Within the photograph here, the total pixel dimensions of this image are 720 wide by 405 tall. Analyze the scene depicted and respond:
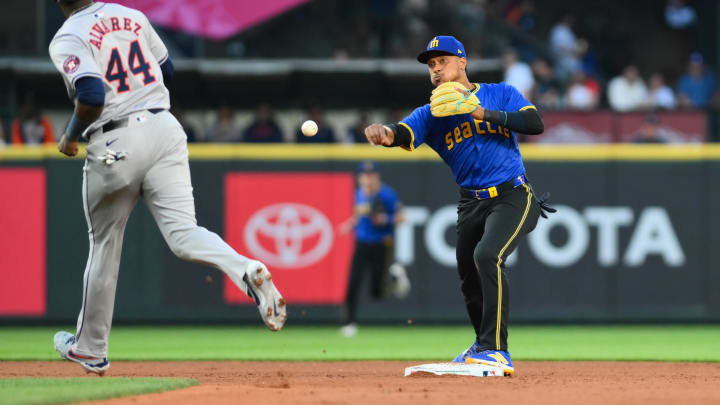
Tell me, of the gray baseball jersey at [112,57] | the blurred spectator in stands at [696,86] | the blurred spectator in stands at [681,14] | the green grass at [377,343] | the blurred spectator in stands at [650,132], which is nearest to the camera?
the gray baseball jersey at [112,57]

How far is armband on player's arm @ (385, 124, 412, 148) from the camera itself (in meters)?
6.96

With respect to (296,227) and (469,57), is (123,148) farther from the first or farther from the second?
(469,57)

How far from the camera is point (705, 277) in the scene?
1360 centimetres

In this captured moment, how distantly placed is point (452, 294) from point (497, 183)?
22.0 feet

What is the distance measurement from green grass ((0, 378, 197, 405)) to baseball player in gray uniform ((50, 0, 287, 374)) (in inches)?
15.5

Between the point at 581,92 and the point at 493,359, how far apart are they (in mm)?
9965

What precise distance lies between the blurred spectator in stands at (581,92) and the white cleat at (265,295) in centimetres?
1069

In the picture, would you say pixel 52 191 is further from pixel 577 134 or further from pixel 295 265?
pixel 577 134

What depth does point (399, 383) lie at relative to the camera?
6.73 meters

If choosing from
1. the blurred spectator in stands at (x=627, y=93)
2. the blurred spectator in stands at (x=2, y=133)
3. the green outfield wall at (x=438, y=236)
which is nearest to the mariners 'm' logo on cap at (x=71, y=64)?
the green outfield wall at (x=438, y=236)

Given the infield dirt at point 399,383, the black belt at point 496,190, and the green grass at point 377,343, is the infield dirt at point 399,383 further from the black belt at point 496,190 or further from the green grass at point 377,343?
the black belt at point 496,190

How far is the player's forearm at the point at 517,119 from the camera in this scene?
6.80m

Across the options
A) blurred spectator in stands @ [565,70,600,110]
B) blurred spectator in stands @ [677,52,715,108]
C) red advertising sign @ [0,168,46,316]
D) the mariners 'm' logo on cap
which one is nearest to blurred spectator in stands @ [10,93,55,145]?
red advertising sign @ [0,168,46,316]

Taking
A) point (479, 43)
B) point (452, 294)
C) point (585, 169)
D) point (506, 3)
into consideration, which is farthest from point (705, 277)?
point (506, 3)
